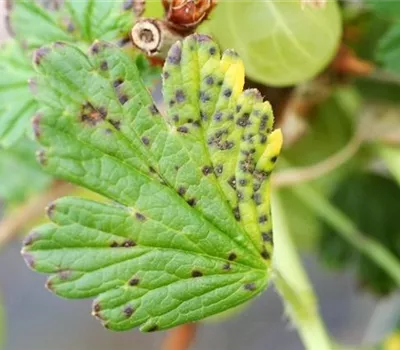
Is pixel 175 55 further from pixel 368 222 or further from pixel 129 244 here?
pixel 368 222

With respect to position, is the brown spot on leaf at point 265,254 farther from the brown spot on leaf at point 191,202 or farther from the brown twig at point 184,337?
the brown twig at point 184,337

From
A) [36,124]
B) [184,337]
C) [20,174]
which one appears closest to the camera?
[36,124]

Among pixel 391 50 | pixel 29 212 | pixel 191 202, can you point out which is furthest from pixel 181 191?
pixel 29 212

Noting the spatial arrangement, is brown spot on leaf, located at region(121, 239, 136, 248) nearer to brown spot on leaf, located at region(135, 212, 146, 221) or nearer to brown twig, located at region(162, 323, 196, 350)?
brown spot on leaf, located at region(135, 212, 146, 221)

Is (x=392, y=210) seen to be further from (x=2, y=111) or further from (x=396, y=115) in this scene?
(x=2, y=111)

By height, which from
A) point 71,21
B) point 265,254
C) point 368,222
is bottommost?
point 368,222

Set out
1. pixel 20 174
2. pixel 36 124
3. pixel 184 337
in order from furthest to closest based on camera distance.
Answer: pixel 20 174
pixel 184 337
pixel 36 124
